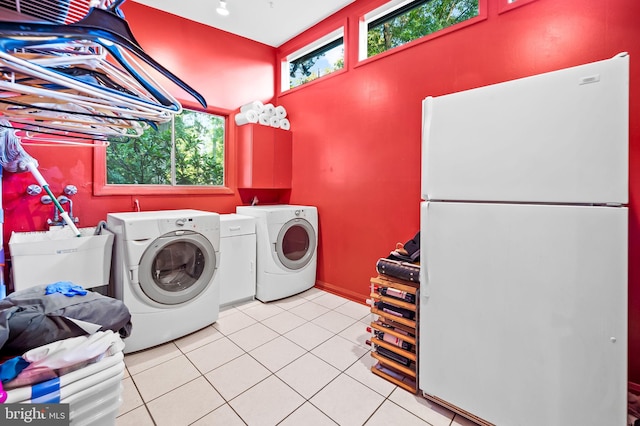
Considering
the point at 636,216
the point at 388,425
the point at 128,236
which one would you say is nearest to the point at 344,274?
the point at 388,425

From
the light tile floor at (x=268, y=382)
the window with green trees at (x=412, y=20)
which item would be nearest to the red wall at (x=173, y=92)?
the light tile floor at (x=268, y=382)

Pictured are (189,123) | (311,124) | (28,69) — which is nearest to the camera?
(28,69)

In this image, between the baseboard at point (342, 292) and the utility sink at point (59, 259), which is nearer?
the utility sink at point (59, 259)

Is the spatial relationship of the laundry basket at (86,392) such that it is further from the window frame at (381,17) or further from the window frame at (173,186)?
the window frame at (381,17)

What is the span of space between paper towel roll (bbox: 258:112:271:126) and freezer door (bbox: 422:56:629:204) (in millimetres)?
2389

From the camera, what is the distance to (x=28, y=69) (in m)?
0.49

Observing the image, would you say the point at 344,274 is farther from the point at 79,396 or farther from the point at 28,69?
the point at 28,69

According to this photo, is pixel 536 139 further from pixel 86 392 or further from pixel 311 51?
pixel 311 51

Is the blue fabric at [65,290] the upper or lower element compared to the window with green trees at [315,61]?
lower

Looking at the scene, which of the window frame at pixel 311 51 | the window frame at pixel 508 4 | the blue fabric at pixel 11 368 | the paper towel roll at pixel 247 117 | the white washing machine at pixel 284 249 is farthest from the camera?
the paper towel roll at pixel 247 117

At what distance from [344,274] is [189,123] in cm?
256

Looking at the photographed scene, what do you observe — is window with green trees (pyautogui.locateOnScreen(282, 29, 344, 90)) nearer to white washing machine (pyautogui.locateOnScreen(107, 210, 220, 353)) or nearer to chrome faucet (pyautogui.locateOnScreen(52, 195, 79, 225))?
white washing machine (pyautogui.locateOnScreen(107, 210, 220, 353))

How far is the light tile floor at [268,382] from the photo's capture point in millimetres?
1581

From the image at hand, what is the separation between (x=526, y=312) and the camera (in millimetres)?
1322
